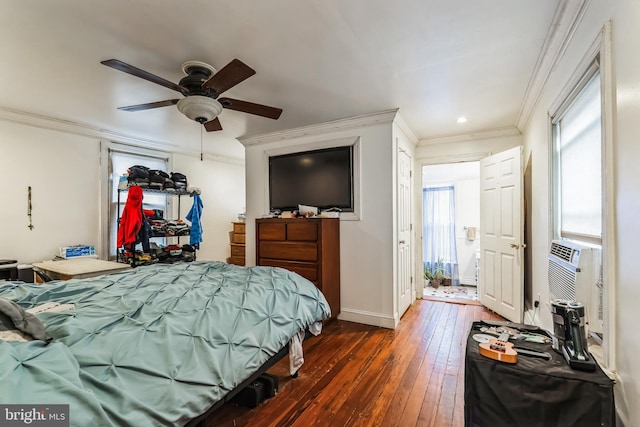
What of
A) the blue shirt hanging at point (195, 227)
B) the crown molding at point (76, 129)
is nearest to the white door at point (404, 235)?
the blue shirt hanging at point (195, 227)

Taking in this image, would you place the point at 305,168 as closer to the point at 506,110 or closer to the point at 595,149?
the point at 506,110

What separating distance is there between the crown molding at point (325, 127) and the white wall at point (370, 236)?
0.04 feet

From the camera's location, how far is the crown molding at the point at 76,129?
3072 mm

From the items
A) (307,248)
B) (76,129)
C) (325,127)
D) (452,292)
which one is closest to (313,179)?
(325,127)

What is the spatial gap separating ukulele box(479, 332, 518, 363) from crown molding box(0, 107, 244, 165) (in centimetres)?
459

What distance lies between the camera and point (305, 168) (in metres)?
3.62

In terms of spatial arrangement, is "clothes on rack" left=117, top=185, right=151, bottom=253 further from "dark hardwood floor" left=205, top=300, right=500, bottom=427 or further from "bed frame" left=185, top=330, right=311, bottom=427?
"bed frame" left=185, top=330, right=311, bottom=427

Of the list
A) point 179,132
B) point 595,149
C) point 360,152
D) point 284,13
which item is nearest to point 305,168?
point 360,152

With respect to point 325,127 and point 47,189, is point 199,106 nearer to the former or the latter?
point 325,127

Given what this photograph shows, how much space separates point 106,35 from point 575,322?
3028mm

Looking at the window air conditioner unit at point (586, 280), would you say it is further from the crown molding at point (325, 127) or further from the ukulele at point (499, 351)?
the crown molding at point (325, 127)

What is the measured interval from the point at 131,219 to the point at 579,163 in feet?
14.2

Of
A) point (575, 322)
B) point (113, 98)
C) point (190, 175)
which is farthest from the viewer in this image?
point (190, 175)

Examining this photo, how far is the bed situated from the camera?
2.71 ft
